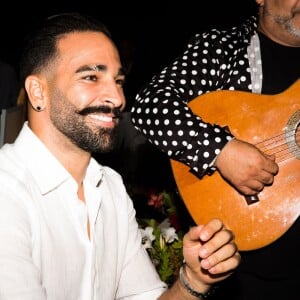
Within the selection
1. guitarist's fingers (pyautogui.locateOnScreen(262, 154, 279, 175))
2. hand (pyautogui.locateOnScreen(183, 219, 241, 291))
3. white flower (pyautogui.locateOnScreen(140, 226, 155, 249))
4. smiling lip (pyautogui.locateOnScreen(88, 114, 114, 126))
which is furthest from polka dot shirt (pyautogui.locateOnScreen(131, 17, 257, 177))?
hand (pyautogui.locateOnScreen(183, 219, 241, 291))

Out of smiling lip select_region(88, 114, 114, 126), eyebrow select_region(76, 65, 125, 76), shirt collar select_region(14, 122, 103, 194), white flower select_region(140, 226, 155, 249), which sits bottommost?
white flower select_region(140, 226, 155, 249)

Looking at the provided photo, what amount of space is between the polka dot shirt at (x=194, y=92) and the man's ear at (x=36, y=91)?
0.46m

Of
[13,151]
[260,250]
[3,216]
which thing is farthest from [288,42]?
[3,216]

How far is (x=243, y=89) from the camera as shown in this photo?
196 centimetres

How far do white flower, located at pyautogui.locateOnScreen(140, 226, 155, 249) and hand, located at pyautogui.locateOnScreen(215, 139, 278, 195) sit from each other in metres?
0.50

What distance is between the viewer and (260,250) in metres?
1.91

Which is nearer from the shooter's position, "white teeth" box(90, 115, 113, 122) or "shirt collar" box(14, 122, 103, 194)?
"shirt collar" box(14, 122, 103, 194)

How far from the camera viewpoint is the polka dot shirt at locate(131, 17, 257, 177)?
1.73 meters

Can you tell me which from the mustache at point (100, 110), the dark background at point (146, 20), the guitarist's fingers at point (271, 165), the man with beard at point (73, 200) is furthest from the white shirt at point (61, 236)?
the dark background at point (146, 20)

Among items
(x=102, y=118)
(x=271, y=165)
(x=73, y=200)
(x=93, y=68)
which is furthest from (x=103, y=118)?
(x=271, y=165)

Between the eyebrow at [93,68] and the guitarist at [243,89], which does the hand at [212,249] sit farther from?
the eyebrow at [93,68]

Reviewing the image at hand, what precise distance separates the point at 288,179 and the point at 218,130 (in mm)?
384

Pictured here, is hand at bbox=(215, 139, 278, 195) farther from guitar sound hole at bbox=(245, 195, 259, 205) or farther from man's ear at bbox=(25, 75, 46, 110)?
man's ear at bbox=(25, 75, 46, 110)

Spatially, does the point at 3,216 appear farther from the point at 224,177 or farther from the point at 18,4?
the point at 18,4
